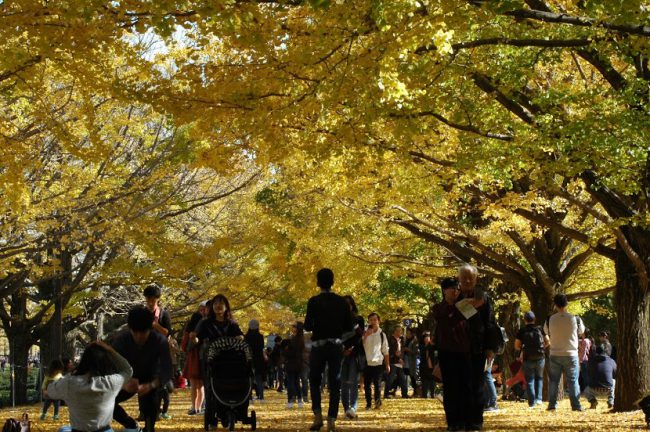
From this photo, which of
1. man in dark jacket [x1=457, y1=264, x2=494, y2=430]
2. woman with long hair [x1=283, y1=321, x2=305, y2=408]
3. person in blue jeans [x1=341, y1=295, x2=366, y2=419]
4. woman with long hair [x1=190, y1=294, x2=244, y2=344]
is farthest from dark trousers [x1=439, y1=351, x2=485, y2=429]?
woman with long hair [x1=283, y1=321, x2=305, y2=408]

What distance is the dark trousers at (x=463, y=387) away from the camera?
29.1 ft

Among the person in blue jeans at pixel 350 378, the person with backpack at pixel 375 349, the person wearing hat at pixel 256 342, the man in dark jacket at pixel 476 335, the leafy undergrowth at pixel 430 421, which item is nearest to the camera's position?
the man in dark jacket at pixel 476 335

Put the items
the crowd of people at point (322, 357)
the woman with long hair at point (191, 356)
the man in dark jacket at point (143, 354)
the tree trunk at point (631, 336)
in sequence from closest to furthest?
the crowd of people at point (322, 357)
the man in dark jacket at point (143, 354)
the woman with long hair at point (191, 356)
the tree trunk at point (631, 336)

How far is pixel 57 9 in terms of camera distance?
28.1 feet

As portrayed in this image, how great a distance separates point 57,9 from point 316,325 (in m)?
4.14

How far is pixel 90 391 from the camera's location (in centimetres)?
580

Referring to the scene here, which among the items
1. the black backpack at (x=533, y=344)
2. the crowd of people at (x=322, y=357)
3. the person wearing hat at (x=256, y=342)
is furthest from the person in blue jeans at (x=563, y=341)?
the person wearing hat at (x=256, y=342)

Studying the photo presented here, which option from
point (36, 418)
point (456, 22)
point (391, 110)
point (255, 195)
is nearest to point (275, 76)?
point (391, 110)

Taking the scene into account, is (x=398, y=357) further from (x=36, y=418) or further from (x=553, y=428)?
(x=553, y=428)

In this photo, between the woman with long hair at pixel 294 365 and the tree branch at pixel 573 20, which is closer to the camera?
the tree branch at pixel 573 20

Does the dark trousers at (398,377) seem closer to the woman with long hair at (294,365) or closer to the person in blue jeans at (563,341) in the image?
the woman with long hair at (294,365)

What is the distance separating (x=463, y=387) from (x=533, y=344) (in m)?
7.14

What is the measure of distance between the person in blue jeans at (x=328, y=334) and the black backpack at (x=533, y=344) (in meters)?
6.59

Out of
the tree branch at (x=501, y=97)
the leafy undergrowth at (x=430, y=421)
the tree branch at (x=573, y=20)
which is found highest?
the tree branch at (x=501, y=97)
